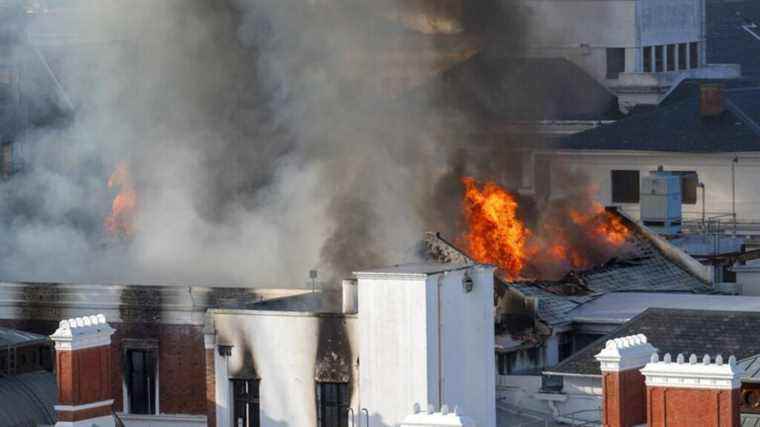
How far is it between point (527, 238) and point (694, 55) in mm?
37976

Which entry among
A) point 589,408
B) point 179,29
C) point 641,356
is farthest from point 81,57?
point 641,356

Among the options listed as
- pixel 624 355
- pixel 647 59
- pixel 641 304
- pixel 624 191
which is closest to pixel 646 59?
pixel 647 59

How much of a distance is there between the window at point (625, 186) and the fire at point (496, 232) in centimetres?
1693

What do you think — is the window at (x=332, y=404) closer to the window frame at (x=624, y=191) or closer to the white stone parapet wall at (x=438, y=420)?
the white stone parapet wall at (x=438, y=420)

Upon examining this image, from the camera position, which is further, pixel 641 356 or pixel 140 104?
pixel 140 104

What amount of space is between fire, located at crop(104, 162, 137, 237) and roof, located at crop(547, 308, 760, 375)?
26016 mm

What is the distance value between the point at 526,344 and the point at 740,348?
313 inches

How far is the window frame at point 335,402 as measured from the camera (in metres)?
46.0

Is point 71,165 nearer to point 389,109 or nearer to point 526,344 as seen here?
point 389,109

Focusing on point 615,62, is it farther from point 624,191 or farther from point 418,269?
point 418,269

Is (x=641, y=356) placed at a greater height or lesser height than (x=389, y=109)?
lesser

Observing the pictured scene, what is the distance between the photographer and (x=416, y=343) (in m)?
44.9

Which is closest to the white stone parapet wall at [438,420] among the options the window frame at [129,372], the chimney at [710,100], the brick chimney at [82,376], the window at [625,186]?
the brick chimney at [82,376]

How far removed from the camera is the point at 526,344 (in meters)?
53.1
